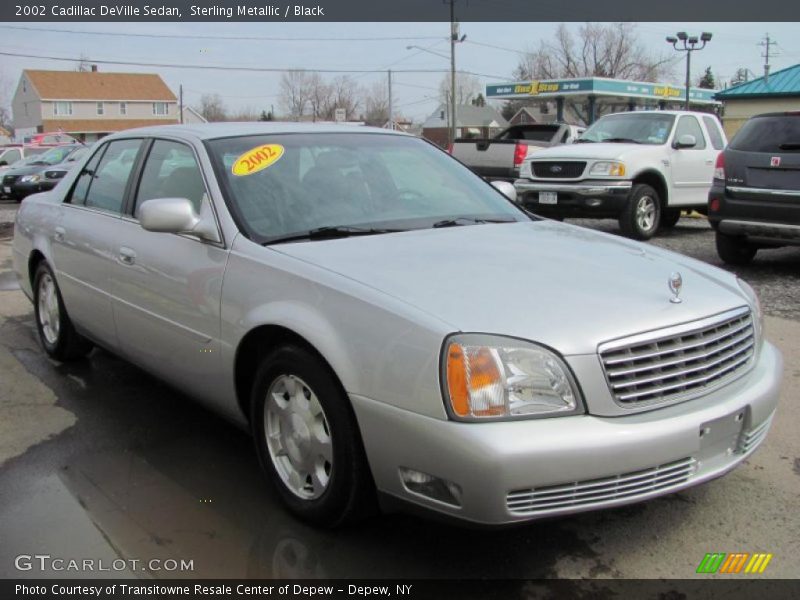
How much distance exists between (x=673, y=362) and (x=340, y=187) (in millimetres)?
1811

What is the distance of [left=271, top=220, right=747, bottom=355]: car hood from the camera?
98.8 inches

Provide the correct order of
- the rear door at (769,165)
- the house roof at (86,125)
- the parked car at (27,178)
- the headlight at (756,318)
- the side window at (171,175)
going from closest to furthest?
the headlight at (756,318), the side window at (171,175), the rear door at (769,165), the parked car at (27,178), the house roof at (86,125)

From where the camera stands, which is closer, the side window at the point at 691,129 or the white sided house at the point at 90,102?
the side window at the point at 691,129

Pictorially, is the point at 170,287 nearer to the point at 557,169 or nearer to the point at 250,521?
the point at 250,521

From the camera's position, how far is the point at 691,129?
11078 millimetres

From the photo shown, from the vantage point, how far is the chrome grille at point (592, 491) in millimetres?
2373

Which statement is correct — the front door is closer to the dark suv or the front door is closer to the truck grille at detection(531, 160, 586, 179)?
the dark suv

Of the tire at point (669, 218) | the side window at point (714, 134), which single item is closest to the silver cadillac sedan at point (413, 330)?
the tire at point (669, 218)

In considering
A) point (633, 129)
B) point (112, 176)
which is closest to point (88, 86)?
point (633, 129)

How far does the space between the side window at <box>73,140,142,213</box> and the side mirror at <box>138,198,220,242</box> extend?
1029 mm

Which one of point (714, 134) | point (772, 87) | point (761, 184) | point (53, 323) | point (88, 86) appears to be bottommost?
point (53, 323)

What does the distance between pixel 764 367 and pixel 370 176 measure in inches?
78.6

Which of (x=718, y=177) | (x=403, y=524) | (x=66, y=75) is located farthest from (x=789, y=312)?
(x=66, y=75)

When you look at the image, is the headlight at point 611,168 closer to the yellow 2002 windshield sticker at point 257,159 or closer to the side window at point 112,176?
the side window at point 112,176
